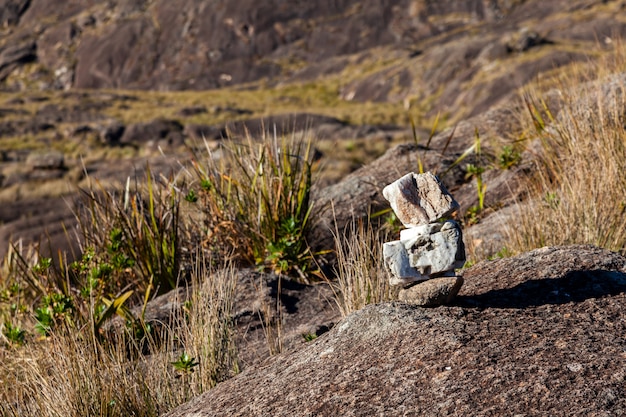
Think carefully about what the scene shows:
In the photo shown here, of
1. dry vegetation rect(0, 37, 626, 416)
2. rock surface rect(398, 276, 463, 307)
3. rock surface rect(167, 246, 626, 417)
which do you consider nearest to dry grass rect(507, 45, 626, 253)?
dry vegetation rect(0, 37, 626, 416)

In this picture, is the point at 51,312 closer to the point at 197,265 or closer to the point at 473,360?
the point at 197,265

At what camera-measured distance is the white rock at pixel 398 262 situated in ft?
8.54

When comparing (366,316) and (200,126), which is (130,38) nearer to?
(200,126)

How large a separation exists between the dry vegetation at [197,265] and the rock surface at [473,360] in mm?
364

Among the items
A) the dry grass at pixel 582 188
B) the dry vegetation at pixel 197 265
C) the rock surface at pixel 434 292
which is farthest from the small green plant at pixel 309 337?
the dry grass at pixel 582 188

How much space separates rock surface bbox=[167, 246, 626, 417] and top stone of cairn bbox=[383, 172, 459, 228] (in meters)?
0.41

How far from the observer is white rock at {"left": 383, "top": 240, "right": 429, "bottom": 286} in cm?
Answer: 260

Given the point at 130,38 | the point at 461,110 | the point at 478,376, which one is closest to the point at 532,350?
the point at 478,376

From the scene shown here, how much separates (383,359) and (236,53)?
62706 millimetres

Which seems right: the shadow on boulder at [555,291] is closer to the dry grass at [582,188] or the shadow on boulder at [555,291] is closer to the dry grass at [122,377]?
the dry grass at [582,188]

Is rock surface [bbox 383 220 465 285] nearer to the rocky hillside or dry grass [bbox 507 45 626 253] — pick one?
dry grass [bbox 507 45 626 253]

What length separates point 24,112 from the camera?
4378 centimetres

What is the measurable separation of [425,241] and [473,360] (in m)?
0.55

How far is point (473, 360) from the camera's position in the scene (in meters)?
2.29
